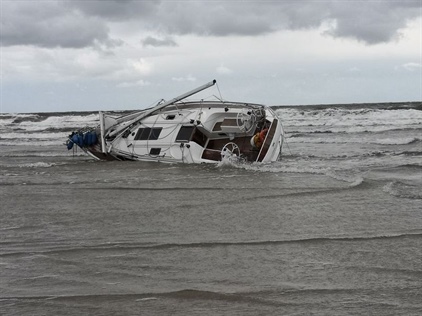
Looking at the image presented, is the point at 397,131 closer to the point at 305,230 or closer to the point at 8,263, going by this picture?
the point at 305,230

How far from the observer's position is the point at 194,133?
1908 centimetres

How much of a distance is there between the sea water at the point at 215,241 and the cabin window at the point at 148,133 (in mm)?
1873

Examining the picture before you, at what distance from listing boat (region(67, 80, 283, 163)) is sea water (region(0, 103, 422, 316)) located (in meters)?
0.99

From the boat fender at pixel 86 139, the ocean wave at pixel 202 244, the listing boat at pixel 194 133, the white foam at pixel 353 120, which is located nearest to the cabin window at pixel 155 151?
the listing boat at pixel 194 133

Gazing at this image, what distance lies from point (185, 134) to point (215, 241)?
33.5ft

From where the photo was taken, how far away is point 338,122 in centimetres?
4638

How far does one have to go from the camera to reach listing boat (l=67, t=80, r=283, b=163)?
18.7 metres

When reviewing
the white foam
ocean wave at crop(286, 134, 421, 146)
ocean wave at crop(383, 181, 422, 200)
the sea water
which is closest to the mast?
the sea water

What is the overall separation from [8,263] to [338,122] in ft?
133

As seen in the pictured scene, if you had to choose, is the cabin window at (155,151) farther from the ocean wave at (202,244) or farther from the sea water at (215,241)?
the ocean wave at (202,244)

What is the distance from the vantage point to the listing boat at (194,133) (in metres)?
18.7

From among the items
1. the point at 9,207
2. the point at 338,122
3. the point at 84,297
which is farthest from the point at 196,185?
the point at 338,122

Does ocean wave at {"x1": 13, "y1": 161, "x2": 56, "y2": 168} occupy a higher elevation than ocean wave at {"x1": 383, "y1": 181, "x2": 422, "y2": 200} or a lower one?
higher

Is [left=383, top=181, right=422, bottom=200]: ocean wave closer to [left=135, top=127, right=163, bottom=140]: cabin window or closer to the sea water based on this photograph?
the sea water
